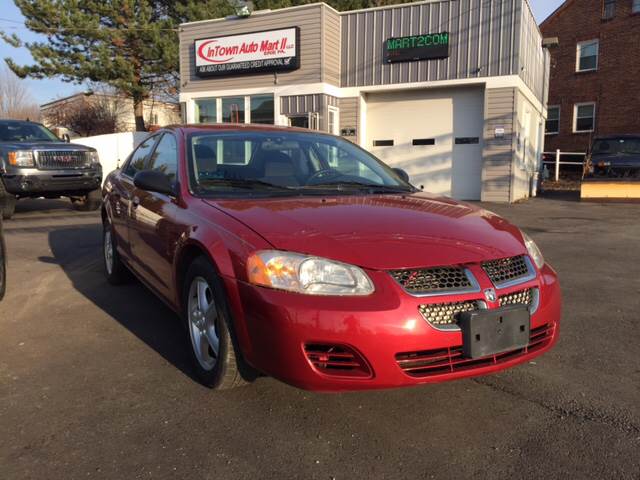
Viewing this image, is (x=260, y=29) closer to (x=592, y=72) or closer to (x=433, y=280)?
(x=433, y=280)

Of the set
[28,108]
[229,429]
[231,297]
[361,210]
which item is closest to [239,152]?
[361,210]

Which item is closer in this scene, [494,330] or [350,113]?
[494,330]

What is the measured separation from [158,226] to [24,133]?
379 inches

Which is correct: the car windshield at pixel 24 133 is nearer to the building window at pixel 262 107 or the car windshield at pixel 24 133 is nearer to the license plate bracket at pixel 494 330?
the building window at pixel 262 107

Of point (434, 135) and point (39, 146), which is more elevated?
point (434, 135)

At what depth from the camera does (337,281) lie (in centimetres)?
254

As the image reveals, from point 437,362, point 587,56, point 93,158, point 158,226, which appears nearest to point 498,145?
point 93,158

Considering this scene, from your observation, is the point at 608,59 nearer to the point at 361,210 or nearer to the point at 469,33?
the point at 469,33

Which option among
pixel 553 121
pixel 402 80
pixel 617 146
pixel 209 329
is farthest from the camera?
pixel 553 121

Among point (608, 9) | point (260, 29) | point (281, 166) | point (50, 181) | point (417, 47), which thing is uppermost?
point (608, 9)

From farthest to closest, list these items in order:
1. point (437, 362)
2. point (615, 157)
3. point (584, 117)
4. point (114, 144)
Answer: point (584, 117) → point (114, 144) → point (615, 157) → point (437, 362)

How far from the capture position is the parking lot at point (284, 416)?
2.41 metres

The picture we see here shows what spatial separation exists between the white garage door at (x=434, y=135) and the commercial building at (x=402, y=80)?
1.1 inches

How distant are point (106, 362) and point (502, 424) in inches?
95.0
